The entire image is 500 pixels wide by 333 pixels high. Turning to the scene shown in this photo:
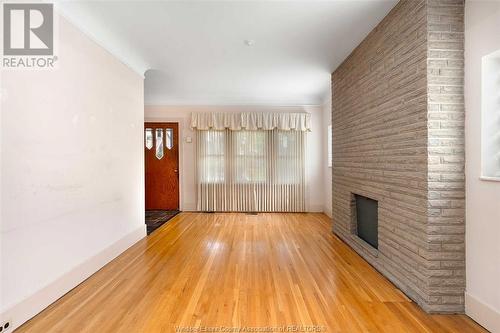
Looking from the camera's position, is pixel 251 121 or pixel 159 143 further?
pixel 159 143

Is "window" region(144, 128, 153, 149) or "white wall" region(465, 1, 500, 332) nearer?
"white wall" region(465, 1, 500, 332)

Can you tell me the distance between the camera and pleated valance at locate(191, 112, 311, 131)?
6121 millimetres

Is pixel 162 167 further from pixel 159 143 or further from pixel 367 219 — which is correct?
pixel 367 219

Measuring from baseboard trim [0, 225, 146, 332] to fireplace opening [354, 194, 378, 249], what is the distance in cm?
321

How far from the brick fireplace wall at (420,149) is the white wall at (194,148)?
3.31m

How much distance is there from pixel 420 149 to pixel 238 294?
2.02m

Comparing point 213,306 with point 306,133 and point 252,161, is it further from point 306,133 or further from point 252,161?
point 306,133

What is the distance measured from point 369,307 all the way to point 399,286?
498mm

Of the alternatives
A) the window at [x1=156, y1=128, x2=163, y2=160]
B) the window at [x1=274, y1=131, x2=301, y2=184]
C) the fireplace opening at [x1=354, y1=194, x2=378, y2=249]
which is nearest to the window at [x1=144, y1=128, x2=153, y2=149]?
the window at [x1=156, y1=128, x2=163, y2=160]

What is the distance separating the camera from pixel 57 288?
90.7 inches

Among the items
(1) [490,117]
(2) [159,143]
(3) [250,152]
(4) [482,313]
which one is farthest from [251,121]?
(4) [482,313]

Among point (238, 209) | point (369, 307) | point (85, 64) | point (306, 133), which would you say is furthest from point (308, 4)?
point (238, 209)

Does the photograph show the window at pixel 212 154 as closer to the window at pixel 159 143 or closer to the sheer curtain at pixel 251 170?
the sheer curtain at pixel 251 170

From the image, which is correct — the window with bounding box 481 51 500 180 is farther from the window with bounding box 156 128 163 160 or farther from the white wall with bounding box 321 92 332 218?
the window with bounding box 156 128 163 160
